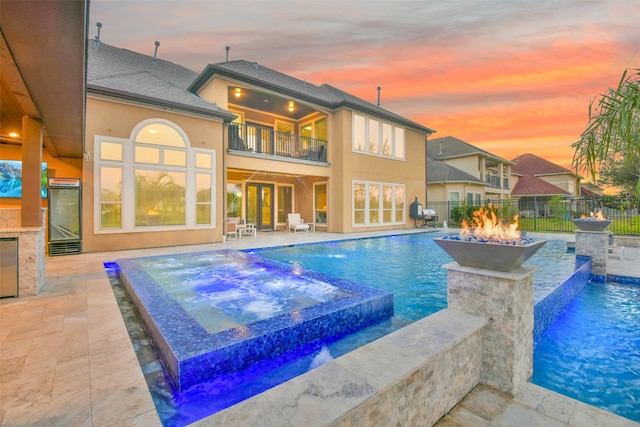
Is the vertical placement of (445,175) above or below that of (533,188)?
above

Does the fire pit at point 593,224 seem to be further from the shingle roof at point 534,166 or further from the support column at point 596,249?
the shingle roof at point 534,166

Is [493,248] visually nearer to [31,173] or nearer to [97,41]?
[31,173]

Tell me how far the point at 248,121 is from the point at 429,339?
13721 millimetres

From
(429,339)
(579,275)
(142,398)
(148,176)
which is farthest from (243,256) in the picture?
(579,275)

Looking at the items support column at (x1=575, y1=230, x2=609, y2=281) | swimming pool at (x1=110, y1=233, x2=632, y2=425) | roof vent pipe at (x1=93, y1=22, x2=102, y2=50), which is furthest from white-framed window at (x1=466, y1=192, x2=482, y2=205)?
roof vent pipe at (x1=93, y1=22, x2=102, y2=50)

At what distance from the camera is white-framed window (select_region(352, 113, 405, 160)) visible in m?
14.2

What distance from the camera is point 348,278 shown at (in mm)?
5875

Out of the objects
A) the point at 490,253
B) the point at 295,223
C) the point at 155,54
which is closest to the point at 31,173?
the point at 490,253

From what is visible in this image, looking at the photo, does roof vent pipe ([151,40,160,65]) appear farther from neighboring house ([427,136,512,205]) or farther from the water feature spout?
neighboring house ([427,136,512,205])

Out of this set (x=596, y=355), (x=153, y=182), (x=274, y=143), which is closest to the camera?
(x=596, y=355)

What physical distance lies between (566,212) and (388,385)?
2022 centimetres

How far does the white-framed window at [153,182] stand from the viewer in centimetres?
827

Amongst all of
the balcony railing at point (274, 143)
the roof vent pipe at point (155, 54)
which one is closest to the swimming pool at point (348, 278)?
the balcony railing at point (274, 143)

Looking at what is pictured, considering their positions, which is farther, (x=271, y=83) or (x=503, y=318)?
(x=271, y=83)
